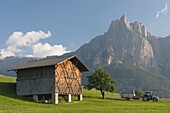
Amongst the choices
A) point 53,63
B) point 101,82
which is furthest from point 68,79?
point 101,82

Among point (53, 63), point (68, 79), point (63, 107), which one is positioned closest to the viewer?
point (63, 107)

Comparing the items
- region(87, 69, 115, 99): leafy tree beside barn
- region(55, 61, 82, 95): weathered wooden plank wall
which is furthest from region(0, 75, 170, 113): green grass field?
region(87, 69, 115, 99): leafy tree beside barn

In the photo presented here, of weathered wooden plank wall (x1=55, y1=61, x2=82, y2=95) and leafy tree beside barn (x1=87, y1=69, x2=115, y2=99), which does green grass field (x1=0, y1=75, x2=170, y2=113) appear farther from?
leafy tree beside barn (x1=87, y1=69, x2=115, y2=99)

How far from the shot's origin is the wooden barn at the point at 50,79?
6238cm

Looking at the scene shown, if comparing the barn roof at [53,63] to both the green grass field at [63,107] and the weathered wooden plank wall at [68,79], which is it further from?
the green grass field at [63,107]

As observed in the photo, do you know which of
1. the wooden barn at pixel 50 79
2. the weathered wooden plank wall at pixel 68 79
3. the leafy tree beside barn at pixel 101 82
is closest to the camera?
the wooden barn at pixel 50 79

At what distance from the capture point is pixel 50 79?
62688 millimetres

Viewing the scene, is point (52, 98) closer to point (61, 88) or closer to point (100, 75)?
point (61, 88)

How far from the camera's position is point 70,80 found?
66875mm

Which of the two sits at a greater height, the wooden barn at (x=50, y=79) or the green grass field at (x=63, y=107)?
the wooden barn at (x=50, y=79)

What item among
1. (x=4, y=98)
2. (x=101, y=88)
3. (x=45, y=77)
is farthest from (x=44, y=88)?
(x=101, y=88)

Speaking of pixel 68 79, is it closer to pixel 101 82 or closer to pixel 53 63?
pixel 53 63

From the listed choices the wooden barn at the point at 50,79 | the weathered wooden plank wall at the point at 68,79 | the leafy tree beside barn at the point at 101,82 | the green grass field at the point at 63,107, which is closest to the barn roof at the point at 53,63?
the wooden barn at the point at 50,79

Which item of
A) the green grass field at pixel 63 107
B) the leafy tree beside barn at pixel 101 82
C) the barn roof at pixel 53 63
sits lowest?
the green grass field at pixel 63 107
